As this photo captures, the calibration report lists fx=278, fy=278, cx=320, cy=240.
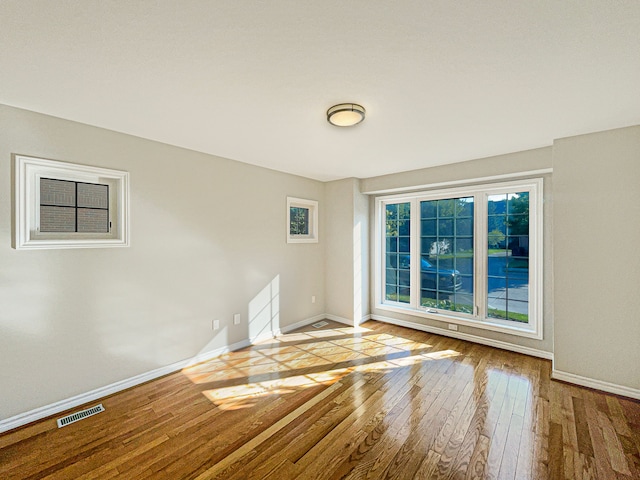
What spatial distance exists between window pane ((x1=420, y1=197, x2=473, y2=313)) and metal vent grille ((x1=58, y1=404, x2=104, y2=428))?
421 centimetres

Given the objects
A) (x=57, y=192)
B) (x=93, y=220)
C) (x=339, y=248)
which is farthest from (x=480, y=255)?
(x=57, y=192)

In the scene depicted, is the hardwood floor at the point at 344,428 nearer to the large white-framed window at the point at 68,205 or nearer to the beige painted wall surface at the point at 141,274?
the beige painted wall surface at the point at 141,274

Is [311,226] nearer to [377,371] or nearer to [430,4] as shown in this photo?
[377,371]

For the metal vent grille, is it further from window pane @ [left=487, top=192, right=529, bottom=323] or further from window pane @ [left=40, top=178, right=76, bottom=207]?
window pane @ [left=487, top=192, right=529, bottom=323]

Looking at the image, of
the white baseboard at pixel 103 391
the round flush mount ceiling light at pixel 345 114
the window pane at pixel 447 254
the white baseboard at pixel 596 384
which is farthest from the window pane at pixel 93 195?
the white baseboard at pixel 596 384

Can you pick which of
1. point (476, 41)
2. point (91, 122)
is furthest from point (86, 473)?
point (476, 41)

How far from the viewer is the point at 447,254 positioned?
429 centimetres

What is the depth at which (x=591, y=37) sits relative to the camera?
145 cm

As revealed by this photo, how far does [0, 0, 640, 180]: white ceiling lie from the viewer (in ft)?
4.27

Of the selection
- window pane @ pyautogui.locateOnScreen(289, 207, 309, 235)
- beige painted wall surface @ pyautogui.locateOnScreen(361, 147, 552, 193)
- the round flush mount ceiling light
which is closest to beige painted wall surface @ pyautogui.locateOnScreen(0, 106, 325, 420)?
window pane @ pyautogui.locateOnScreen(289, 207, 309, 235)

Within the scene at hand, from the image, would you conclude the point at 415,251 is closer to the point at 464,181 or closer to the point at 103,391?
the point at 464,181

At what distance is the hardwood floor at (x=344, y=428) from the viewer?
5.95ft

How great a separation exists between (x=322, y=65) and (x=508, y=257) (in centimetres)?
350

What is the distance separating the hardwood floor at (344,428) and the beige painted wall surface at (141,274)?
14.5 inches
